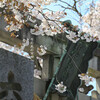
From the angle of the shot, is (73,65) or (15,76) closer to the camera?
(15,76)

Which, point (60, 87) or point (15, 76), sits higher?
point (15, 76)

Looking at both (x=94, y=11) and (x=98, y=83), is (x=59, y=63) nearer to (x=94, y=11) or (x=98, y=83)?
(x=98, y=83)

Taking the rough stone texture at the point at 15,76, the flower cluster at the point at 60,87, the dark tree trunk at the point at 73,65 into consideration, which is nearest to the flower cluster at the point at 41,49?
the dark tree trunk at the point at 73,65

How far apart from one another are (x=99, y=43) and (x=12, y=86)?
17.2 feet

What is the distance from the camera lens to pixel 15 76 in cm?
401

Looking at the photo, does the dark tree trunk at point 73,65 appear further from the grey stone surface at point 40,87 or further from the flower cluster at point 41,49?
the flower cluster at point 41,49

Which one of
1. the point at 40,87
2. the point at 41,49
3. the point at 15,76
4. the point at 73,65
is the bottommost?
the point at 40,87

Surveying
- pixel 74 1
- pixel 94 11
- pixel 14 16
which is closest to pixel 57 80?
pixel 14 16

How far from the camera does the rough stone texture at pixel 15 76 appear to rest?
3.84 metres

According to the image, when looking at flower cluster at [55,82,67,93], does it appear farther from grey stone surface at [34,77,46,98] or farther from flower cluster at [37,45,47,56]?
flower cluster at [37,45,47,56]

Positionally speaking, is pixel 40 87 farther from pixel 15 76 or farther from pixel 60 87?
pixel 15 76

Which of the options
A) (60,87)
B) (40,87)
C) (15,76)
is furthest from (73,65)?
(15,76)

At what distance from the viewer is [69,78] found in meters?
7.95

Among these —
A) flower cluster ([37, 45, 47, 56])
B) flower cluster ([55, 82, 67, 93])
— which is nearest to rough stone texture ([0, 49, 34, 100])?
flower cluster ([37, 45, 47, 56])
